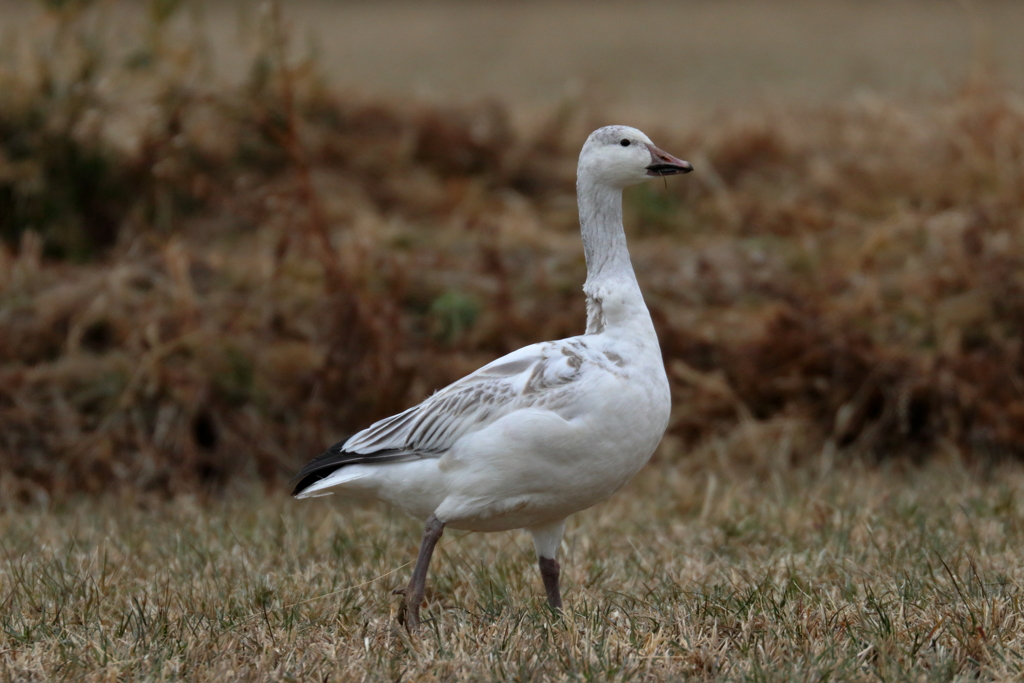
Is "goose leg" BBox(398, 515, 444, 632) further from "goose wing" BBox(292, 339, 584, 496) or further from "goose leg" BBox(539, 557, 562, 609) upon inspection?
"goose leg" BBox(539, 557, 562, 609)

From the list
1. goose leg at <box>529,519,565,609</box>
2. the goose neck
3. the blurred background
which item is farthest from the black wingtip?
the blurred background

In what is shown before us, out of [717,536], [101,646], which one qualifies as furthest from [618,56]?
[101,646]

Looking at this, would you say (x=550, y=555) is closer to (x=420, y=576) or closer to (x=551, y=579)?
(x=551, y=579)

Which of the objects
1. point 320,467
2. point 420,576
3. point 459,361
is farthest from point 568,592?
point 459,361

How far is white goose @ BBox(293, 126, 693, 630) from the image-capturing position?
345cm

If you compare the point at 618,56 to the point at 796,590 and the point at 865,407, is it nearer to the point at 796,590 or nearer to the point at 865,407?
the point at 865,407

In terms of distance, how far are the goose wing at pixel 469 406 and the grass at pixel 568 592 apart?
0.48 meters

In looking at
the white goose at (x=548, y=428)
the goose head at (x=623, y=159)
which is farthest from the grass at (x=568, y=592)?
the goose head at (x=623, y=159)

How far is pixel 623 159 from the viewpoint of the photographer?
3.77m

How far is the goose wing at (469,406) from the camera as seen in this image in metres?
3.60

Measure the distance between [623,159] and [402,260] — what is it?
160 inches

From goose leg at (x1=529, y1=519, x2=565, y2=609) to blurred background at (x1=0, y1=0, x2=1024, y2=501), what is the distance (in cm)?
294

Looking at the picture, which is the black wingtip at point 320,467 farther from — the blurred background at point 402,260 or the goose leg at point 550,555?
the blurred background at point 402,260

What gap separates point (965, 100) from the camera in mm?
9312
